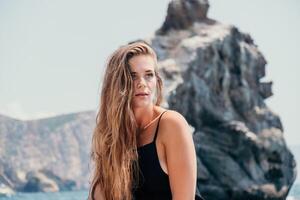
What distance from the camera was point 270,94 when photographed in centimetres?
5806

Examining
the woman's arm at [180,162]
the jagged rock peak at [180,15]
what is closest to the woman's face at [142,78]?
the woman's arm at [180,162]

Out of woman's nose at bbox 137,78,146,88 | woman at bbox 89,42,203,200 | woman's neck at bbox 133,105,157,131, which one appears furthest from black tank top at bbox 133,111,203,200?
woman's nose at bbox 137,78,146,88

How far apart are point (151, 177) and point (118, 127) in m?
0.41

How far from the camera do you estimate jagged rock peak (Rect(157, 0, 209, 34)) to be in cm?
5288

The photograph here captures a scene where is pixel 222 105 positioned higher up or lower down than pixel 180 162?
lower down

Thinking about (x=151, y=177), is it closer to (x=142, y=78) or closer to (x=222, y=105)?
(x=142, y=78)

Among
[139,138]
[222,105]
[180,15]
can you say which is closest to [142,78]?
[139,138]

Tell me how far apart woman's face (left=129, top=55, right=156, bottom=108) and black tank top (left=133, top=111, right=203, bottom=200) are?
225 mm

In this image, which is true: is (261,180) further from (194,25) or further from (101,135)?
(101,135)

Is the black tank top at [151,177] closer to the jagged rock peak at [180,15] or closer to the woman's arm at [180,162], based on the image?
the woman's arm at [180,162]

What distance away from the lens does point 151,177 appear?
414cm

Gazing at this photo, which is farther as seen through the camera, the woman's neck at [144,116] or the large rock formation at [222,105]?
the large rock formation at [222,105]

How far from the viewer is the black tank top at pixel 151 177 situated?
4.11 m

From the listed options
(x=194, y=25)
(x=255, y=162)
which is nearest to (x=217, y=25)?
(x=194, y=25)
